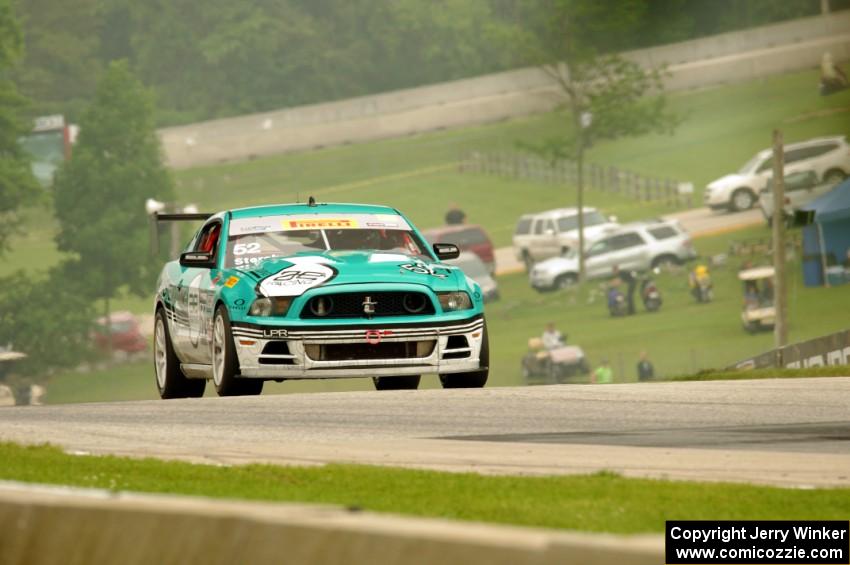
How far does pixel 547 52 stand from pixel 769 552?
75.3 meters

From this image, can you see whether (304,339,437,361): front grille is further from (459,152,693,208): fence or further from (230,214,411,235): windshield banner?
(459,152,693,208): fence

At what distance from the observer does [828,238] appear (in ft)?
205

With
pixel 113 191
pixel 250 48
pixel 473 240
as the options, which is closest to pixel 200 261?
pixel 473 240

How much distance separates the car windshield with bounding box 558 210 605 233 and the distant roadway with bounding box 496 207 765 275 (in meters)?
2.54

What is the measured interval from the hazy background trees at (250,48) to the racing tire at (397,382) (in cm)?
7897

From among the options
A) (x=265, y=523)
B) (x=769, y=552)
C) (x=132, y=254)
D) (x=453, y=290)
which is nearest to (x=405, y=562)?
(x=265, y=523)

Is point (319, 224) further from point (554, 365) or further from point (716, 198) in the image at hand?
point (716, 198)

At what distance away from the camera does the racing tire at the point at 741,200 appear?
74.2 m

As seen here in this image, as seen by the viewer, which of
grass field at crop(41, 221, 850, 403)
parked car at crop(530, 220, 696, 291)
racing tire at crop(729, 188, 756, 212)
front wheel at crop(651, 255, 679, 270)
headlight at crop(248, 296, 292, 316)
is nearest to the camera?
headlight at crop(248, 296, 292, 316)

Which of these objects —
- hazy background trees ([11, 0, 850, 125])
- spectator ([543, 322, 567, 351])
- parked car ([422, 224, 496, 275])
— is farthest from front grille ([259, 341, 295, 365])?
hazy background trees ([11, 0, 850, 125])

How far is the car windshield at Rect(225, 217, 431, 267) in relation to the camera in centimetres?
1509

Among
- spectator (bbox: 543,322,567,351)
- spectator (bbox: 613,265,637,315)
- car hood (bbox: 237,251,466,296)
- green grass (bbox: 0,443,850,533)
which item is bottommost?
green grass (bbox: 0,443,850,533)

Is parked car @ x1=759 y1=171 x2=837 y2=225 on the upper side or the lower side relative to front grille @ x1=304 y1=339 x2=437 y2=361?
upper

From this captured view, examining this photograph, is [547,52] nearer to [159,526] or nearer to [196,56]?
[196,56]
